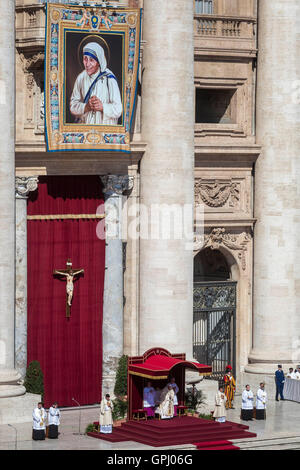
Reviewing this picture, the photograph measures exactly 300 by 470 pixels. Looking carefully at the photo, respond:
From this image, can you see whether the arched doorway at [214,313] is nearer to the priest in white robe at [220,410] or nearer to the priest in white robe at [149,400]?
the priest in white robe at [220,410]

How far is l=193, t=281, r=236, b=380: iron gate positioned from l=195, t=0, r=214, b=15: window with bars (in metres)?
10.5

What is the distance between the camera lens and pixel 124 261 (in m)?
62.7

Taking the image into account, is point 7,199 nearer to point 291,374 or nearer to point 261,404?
point 261,404

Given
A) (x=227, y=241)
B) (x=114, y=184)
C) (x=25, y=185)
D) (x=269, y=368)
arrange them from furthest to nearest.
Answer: (x=227, y=241), (x=269, y=368), (x=114, y=184), (x=25, y=185)

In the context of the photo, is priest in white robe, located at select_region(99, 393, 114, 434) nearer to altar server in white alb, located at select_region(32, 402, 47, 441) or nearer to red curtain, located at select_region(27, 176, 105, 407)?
altar server in white alb, located at select_region(32, 402, 47, 441)

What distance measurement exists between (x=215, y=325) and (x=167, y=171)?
7.48 metres

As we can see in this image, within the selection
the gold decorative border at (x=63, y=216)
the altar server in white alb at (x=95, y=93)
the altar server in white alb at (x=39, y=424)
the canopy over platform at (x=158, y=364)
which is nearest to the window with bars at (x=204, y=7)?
the altar server in white alb at (x=95, y=93)

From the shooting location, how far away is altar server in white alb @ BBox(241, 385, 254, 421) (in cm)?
5841

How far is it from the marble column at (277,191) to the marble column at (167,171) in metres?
3.93

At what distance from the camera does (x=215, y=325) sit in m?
65.6

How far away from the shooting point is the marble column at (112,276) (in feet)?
202

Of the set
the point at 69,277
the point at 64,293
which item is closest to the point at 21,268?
the point at 69,277
